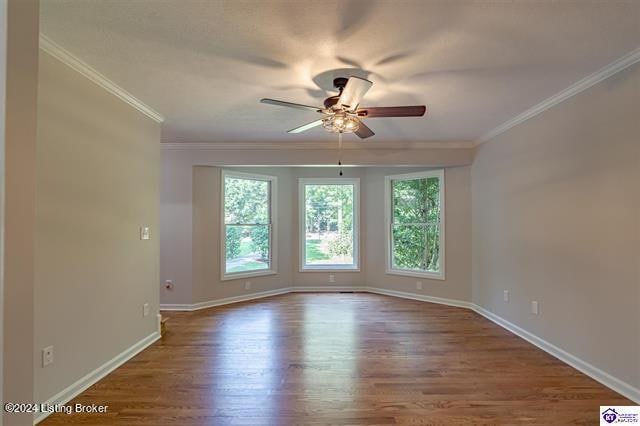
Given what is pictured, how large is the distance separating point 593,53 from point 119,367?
4471 mm

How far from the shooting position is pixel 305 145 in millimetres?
4660

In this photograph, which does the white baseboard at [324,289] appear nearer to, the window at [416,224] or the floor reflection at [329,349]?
the window at [416,224]

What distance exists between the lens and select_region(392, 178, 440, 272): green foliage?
17.0 ft

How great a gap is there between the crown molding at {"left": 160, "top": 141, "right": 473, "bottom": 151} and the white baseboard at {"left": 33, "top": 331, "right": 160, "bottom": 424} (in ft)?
8.60

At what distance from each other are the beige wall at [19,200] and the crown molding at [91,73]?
4.03ft

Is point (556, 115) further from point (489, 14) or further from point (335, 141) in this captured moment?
point (335, 141)

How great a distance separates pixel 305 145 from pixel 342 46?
8.49 ft

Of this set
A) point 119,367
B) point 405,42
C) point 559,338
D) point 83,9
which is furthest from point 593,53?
point 119,367

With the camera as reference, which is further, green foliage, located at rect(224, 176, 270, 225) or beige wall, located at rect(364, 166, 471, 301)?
green foliage, located at rect(224, 176, 270, 225)

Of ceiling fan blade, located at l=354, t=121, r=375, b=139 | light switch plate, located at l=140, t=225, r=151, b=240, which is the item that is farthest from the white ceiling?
light switch plate, located at l=140, t=225, r=151, b=240

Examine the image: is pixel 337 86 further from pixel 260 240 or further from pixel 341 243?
pixel 341 243

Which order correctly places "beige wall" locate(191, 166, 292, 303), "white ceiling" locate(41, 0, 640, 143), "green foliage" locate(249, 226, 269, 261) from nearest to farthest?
"white ceiling" locate(41, 0, 640, 143), "beige wall" locate(191, 166, 292, 303), "green foliage" locate(249, 226, 269, 261)

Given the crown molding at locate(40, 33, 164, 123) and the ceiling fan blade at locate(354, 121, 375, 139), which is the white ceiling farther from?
the ceiling fan blade at locate(354, 121, 375, 139)

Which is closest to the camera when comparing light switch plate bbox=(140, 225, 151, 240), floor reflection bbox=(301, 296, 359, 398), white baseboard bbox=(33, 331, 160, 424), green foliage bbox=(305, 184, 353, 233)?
white baseboard bbox=(33, 331, 160, 424)
